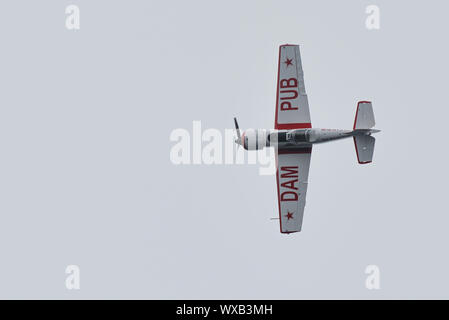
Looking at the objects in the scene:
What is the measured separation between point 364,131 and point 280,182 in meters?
2.99

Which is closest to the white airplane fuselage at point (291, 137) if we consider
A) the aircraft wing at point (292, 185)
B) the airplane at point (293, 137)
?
the airplane at point (293, 137)

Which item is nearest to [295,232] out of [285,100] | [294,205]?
[294,205]

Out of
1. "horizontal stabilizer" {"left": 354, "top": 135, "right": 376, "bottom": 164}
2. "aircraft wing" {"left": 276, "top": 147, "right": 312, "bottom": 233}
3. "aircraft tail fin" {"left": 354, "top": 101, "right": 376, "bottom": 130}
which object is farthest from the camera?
"aircraft wing" {"left": 276, "top": 147, "right": 312, "bottom": 233}

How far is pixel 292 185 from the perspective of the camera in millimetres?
23219

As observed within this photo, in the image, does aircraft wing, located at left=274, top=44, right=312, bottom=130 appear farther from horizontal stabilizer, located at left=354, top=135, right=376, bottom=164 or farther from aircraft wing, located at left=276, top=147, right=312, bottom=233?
horizontal stabilizer, located at left=354, top=135, right=376, bottom=164

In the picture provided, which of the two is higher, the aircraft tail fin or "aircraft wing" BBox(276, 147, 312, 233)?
the aircraft tail fin

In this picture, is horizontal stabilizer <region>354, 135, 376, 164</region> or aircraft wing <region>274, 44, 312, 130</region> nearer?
horizontal stabilizer <region>354, 135, 376, 164</region>

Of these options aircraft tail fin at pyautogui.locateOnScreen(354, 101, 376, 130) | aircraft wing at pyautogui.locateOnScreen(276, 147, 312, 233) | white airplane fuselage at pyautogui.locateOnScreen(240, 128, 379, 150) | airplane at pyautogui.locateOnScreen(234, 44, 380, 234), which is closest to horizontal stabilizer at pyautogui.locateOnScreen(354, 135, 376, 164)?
airplane at pyautogui.locateOnScreen(234, 44, 380, 234)

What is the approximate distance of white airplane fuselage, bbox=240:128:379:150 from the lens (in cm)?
2245

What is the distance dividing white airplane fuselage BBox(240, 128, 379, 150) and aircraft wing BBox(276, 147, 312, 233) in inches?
12.7

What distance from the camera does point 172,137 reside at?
23.6 meters

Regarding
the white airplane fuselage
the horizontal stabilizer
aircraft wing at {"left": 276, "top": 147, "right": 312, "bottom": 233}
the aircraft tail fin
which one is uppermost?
the aircraft tail fin

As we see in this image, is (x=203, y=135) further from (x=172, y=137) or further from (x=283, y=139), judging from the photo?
(x=283, y=139)

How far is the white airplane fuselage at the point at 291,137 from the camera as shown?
22453 mm
